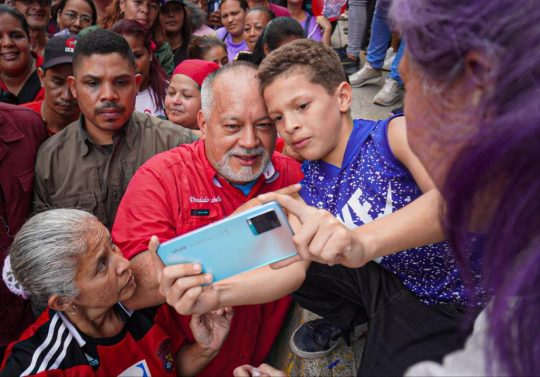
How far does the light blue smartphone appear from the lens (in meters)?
1.29

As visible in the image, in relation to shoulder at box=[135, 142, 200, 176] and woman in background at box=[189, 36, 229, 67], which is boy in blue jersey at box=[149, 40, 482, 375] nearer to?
shoulder at box=[135, 142, 200, 176]

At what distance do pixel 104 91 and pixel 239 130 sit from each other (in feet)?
3.68

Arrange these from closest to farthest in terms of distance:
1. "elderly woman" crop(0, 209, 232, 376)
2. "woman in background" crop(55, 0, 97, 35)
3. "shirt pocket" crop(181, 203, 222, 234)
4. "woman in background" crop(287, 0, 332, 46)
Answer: "elderly woman" crop(0, 209, 232, 376) → "shirt pocket" crop(181, 203, 222, 234) → "woman in background" crop(55, 0, 97, 35) → "woman in background" crop(287, 0, 332, 46)

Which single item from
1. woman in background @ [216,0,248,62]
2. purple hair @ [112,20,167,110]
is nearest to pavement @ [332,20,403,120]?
woman in background @ [216,0,248,62]

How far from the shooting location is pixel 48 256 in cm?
180

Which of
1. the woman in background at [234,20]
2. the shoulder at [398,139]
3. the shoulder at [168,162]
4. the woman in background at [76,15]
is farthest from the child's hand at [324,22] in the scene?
the shoulder at [398,139]

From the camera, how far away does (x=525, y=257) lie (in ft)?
2.39

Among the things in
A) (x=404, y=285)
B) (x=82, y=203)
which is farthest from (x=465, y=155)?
(x=82, y=203)

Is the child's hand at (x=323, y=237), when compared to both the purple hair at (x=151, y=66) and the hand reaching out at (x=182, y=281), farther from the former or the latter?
the purple hair at (x=151, y=66)

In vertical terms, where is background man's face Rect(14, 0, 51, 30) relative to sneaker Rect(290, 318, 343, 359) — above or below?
above

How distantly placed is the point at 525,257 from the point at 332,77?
1.40 m

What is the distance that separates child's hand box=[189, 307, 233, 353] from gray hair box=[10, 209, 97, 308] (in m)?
0.52

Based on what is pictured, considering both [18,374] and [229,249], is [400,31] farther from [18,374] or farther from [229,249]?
[18,374]

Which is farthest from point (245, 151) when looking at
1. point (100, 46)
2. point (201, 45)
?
point (201, 45)
